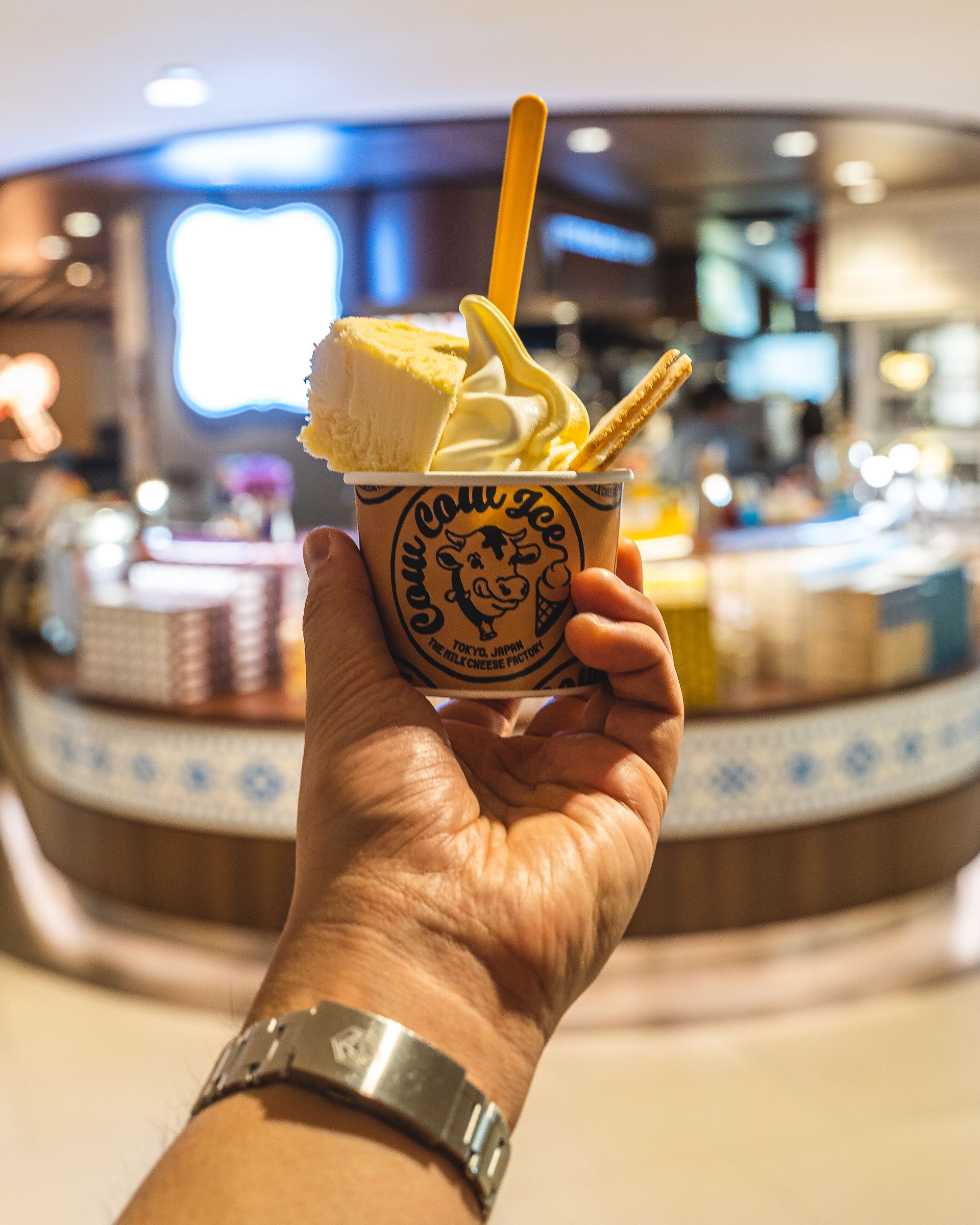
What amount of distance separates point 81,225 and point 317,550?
6.70 metres

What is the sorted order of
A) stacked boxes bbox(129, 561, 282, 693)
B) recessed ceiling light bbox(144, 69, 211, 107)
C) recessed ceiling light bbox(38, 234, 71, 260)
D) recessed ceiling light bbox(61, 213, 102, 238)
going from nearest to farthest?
stacked boxes bbox(129, 561, 282, 693)
recessed ceiling light bbox(144, 69, 211, 107)
recessed ceiling light bbox(61, 213, 102, 238)
recessed ceiling light bbox(38, 234, 71, 260)

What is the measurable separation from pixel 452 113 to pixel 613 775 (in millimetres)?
4430

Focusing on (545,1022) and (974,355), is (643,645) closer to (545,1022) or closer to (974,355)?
(545,1022)

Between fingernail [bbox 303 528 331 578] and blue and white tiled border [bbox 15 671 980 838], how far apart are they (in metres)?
2.62

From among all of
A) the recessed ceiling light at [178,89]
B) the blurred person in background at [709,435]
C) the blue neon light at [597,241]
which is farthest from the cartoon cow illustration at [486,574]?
the blurred person in background at [709,435]

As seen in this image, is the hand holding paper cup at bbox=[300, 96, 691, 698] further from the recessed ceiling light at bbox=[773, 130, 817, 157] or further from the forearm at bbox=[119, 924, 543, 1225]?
the recessed ceiling light at bbox=[773, 130, 817, 157]

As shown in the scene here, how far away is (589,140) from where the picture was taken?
5.30m

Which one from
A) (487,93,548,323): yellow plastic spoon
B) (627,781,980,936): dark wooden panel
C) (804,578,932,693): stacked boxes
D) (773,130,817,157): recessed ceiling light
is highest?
(773,130,817,157): recessed ceiling light

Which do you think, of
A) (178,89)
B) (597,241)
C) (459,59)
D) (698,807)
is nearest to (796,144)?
(597,241)

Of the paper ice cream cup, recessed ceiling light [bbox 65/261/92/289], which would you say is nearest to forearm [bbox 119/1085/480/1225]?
the paper ice cream cup

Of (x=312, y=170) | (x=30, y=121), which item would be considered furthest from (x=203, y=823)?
(x=312, y=170)

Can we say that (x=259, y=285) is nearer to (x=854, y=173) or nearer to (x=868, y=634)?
(x=854, y=173)

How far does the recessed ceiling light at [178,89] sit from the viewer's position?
13.9 ft

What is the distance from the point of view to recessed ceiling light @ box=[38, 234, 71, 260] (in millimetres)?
7418
